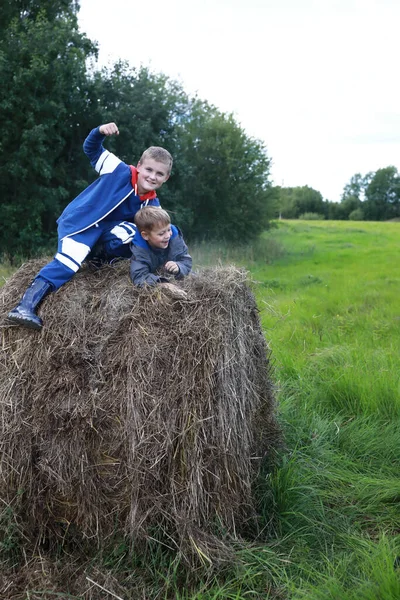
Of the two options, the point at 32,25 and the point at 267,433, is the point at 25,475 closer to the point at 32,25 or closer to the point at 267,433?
the point at 267,433

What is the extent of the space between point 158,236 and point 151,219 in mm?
146

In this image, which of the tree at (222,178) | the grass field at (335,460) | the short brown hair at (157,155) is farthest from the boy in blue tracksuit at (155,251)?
the tree at (222,178)

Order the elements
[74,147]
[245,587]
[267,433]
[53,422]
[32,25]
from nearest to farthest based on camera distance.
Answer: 1. [245,587]
2. [53,422]
3. [267,433]
4. [32,25]
5. [74,147]

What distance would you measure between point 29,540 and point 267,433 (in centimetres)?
177

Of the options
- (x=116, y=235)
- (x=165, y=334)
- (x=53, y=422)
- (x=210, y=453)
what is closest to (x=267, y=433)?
(x=210, y=453)

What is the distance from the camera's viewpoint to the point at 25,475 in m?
3.08

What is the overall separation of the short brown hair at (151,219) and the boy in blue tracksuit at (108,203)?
384 millimetres

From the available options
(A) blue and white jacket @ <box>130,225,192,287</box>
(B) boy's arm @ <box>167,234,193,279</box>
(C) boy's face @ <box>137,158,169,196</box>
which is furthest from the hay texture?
(C) boy's face @ <box>137,158,169,196</box>

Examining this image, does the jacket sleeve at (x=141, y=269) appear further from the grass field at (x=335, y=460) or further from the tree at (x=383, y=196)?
the tree at (x=383, y=196)

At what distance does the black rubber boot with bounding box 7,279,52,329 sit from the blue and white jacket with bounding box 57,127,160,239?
547mm

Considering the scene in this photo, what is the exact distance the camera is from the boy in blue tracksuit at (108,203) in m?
3.85

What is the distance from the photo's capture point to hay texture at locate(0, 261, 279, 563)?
2.89 m

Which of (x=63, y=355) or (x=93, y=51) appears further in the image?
(x=93, y=51)

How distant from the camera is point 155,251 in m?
3.78
